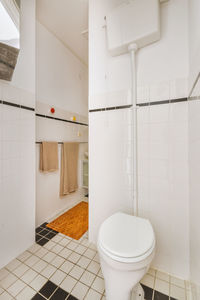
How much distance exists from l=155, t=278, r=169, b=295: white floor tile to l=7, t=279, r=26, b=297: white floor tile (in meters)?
0.94

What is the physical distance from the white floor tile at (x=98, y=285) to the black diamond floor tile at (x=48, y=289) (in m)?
0.27

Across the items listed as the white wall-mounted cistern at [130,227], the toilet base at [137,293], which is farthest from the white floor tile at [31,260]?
the toilet base at [137,293]

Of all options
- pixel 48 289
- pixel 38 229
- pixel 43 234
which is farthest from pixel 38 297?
pixel 38 229

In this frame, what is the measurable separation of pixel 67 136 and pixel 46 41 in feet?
4.09

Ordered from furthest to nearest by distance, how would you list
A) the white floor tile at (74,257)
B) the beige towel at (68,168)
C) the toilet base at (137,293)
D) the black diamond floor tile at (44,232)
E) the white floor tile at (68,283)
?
the beige towel at (68,168), the black diamond floor tile at (44,232), the white floor tile at (74,257), the white floor tile at (68,283), the toilet base at (137,293)

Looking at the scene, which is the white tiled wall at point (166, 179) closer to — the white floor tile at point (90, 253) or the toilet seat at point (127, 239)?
the toilet seat at point (127, 239)

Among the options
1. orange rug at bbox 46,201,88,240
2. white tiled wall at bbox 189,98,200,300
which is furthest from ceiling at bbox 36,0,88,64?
orange rug at bbox 46,201,88,240

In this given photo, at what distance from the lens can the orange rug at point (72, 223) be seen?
4.90 feet

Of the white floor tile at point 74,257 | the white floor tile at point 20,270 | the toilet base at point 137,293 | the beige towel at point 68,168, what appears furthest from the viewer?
the beige towel at point 68,168

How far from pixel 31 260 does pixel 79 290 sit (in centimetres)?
51

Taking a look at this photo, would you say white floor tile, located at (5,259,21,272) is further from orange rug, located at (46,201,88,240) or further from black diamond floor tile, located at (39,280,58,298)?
orange rug, located at (46,201,88,240)

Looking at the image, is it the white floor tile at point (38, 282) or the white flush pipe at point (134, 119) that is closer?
the white floor tile at point (38, 282)

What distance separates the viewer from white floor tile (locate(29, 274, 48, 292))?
93 cm

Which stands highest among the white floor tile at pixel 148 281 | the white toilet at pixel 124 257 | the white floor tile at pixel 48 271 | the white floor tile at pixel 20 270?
the white toilet at pixel 124 257
